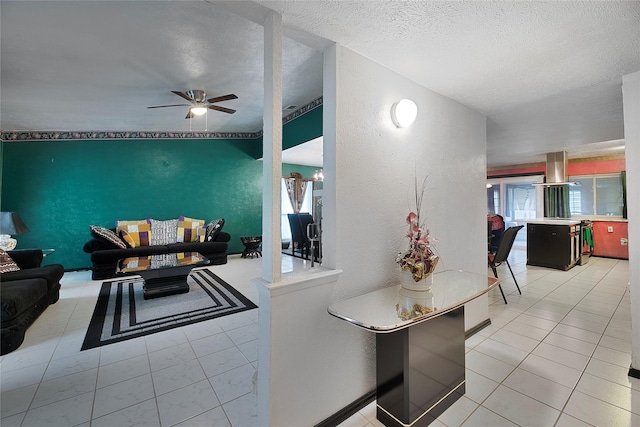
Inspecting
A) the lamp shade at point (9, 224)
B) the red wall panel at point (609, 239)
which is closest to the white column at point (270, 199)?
the lamp shade at point (9, 224)

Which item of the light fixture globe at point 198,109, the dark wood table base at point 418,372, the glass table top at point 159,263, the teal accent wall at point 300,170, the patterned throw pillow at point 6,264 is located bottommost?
the dark wood table base at point 418,372

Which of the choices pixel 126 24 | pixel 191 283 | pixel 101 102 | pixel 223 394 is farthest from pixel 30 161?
pixel 223 394

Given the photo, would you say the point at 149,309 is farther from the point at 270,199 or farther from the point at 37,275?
the point at 270,199

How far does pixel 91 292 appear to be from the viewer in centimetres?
368

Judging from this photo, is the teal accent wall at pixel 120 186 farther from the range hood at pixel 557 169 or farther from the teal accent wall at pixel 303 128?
the range hood at pixel 557 169

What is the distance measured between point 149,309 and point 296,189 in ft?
15.8

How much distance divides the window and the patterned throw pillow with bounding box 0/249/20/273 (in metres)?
10.9

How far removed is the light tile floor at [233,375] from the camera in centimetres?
152

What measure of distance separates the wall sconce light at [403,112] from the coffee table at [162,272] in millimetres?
3156

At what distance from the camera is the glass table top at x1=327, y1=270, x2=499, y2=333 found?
1.19 metres

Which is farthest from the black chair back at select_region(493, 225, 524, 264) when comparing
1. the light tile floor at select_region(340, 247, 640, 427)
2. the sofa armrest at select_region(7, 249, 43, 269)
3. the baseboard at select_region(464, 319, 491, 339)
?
the sofa armrest at select_region(7, 249, 43, 269)

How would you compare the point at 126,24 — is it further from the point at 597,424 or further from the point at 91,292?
the point at 597,424

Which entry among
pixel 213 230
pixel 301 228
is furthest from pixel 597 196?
pixel 213 230

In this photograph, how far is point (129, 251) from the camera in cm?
450
